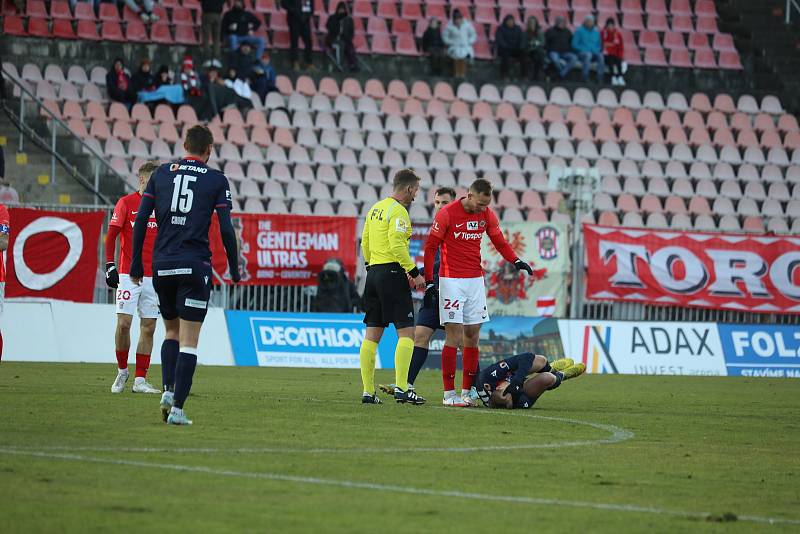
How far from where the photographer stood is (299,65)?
32094 millimetres

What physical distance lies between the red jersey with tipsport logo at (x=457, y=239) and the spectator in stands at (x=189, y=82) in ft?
53.1

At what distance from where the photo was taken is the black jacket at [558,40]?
33406 mm

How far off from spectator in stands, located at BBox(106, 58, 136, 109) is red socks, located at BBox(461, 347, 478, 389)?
16.5 metres

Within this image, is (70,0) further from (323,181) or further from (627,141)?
(627,141)

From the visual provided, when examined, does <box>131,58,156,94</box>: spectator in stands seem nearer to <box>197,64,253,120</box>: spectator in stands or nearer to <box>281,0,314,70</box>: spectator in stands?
<box>197,64,253,120</box>: spectator in stands

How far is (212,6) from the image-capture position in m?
30.3

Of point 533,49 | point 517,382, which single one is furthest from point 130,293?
point 533,49

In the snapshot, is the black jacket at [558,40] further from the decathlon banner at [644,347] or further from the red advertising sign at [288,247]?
the decathlon banner at [644,347]

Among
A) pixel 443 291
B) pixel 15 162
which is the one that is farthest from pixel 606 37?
pixel 443 291

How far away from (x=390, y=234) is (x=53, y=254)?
11.0 m

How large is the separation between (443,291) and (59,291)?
1066 cm

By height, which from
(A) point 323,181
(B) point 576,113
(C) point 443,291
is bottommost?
(C) point 443,291

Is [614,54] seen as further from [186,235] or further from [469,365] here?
[186,235]

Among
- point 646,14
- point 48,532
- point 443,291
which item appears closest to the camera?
point 48,532
